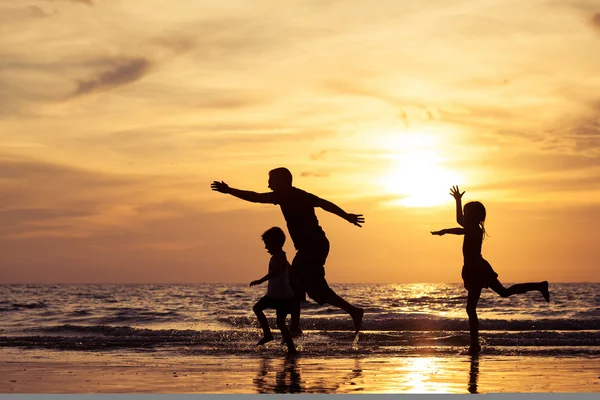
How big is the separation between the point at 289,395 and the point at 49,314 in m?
21.2

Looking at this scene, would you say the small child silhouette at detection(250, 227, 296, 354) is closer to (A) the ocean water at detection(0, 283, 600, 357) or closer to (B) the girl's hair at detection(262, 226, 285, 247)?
(B) the girl's hair at detection(262, 226, 285, 247)

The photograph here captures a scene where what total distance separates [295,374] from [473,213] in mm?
3858

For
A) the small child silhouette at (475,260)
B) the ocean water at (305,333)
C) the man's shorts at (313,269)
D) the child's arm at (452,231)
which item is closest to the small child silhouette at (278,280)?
the man's shorts at (313,269)

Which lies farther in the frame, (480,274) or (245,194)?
(480,274)

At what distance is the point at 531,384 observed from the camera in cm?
876

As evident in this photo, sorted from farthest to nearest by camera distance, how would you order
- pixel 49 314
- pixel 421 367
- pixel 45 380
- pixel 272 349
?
pixel 49 314, pixel 272 349, pixel 421 367, pixel 45 380

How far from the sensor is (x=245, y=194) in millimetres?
10281

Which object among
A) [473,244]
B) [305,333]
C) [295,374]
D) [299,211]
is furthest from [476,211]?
[305,333]

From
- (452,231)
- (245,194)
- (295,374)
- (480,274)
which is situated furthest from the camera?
(480,274)

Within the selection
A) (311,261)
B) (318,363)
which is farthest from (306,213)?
(318,363)

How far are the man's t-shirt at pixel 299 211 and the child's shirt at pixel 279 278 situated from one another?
703 millimetres

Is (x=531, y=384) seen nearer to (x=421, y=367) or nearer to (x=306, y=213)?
(x=421, y=367)

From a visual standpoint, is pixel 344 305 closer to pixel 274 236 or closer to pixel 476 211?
pixel 274 236

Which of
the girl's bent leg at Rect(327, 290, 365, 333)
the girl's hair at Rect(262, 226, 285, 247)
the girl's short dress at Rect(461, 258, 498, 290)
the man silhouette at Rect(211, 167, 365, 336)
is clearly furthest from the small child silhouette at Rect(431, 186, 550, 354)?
the girl's hair at Rect(262, 226, 285, 247)
